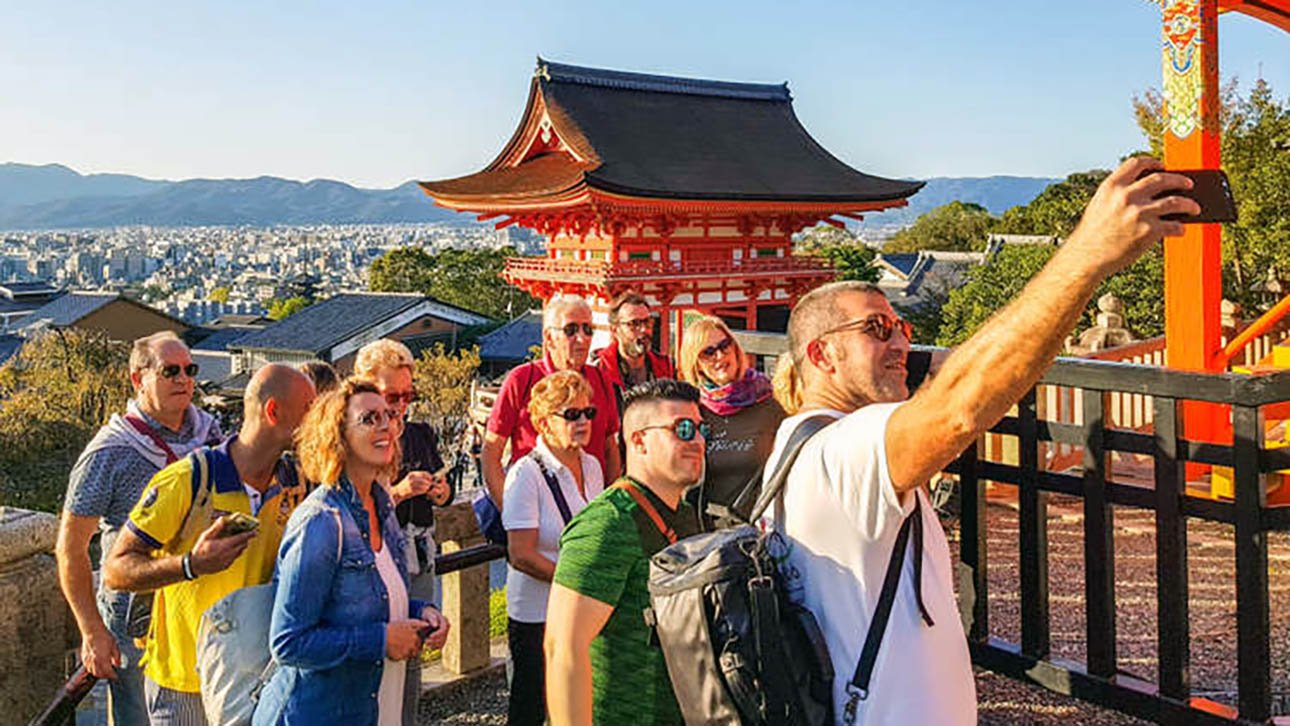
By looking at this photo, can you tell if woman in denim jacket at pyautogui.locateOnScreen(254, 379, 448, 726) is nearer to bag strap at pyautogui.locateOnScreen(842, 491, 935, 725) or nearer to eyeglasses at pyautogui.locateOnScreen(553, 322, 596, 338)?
bag strap at pyautogui.locateOnScreen(842, 491, 935, 725)

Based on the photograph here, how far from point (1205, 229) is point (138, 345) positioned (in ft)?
18.1

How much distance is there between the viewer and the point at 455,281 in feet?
189

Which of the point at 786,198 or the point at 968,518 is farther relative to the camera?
the point at 786,198

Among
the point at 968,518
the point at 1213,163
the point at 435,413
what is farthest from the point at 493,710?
the point at 435,413

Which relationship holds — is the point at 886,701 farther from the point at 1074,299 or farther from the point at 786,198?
the point at 786,198

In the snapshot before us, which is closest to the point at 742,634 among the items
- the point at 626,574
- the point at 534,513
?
the point at 626,574

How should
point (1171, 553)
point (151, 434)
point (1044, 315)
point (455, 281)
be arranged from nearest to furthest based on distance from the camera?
point (1044, 315), point (1171, 553), point (151, 434), point (455, 281)

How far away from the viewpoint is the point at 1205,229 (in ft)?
19.6

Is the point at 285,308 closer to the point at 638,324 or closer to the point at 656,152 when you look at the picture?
the point at 656,152

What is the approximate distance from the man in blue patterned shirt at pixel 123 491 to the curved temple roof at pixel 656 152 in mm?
13749

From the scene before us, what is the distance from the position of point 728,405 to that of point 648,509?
100cm

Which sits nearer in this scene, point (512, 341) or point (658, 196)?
point (658, 196)

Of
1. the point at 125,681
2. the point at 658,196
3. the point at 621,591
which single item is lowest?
the point at 125,681

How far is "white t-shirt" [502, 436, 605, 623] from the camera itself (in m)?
3.06
